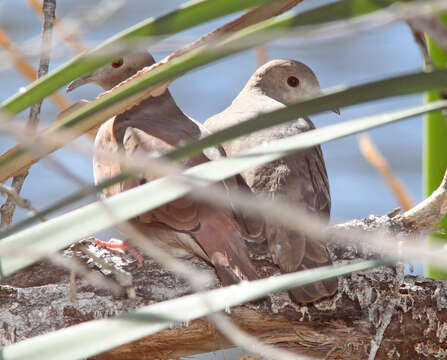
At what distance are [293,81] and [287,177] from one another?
0.83 meters

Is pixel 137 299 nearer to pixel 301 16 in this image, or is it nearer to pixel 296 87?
pixel 301 16

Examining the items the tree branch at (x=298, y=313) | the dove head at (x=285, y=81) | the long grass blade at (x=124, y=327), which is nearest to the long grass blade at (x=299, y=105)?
the long grass blade at (x=124, y=327)

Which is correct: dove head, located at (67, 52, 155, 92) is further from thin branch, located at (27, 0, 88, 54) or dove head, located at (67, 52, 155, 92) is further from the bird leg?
the bird leg

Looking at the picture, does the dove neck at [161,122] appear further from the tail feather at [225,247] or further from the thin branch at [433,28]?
the thin branch at [433,28]

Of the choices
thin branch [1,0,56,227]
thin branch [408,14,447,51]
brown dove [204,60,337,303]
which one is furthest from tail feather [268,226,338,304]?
thin branch [408,14,447,51]

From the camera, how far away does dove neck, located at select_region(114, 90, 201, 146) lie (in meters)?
2.22

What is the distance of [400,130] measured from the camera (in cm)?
512

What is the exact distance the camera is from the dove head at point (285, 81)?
2.95m

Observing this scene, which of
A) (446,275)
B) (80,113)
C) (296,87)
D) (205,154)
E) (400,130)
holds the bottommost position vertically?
(80,113)

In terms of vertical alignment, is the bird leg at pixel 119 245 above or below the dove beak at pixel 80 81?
below

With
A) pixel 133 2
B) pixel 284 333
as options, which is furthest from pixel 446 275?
pixel 133 2

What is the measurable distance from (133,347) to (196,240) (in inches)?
14.0

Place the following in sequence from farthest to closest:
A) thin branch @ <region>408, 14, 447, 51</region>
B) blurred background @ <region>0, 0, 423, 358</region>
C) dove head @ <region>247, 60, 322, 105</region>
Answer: blurred background @ <region>0, 0, 423, 358</region> < dove head @ <region>247, 60, 322, 105</region> < thin branch @ <region>408, 14, 447, 51</region>

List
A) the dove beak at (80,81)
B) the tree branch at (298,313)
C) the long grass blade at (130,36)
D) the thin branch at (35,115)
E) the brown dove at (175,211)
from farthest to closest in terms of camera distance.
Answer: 1. the dove beak at (80,81)
2. the brown dove at (175,211)
3. the tree branch at (298,313)
4. the thin branch at (35,115)
5. the long grass blade at (130,36)
